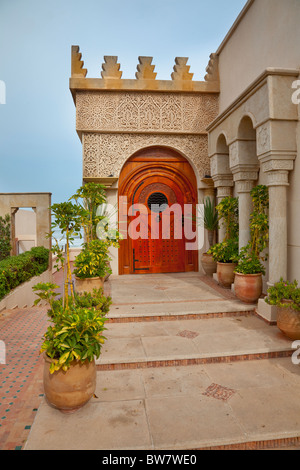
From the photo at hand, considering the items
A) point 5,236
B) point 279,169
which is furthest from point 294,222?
point 5,236

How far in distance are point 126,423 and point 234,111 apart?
442cm

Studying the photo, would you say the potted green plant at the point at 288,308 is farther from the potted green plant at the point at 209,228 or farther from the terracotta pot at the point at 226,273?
the potted green plant at the point at 209,228

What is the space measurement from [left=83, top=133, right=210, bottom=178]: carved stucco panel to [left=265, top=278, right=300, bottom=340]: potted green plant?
3821 mm

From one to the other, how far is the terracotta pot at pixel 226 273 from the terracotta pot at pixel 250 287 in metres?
0.81

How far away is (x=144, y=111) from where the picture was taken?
254 inches

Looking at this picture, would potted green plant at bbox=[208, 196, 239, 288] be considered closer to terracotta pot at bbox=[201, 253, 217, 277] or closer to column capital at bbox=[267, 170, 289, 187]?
terracotta pot at bbox=[201, 253, 217, 277]

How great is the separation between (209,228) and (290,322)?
3.25 m

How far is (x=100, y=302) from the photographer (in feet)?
11.3

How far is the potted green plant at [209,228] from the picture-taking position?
6.22 m

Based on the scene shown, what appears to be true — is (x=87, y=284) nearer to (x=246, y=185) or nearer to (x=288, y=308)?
(x=288, y=308)

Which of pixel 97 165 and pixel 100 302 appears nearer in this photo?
pixel 100 302

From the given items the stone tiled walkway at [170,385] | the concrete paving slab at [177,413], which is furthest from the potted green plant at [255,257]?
the concrete paving slab at [177,413]
